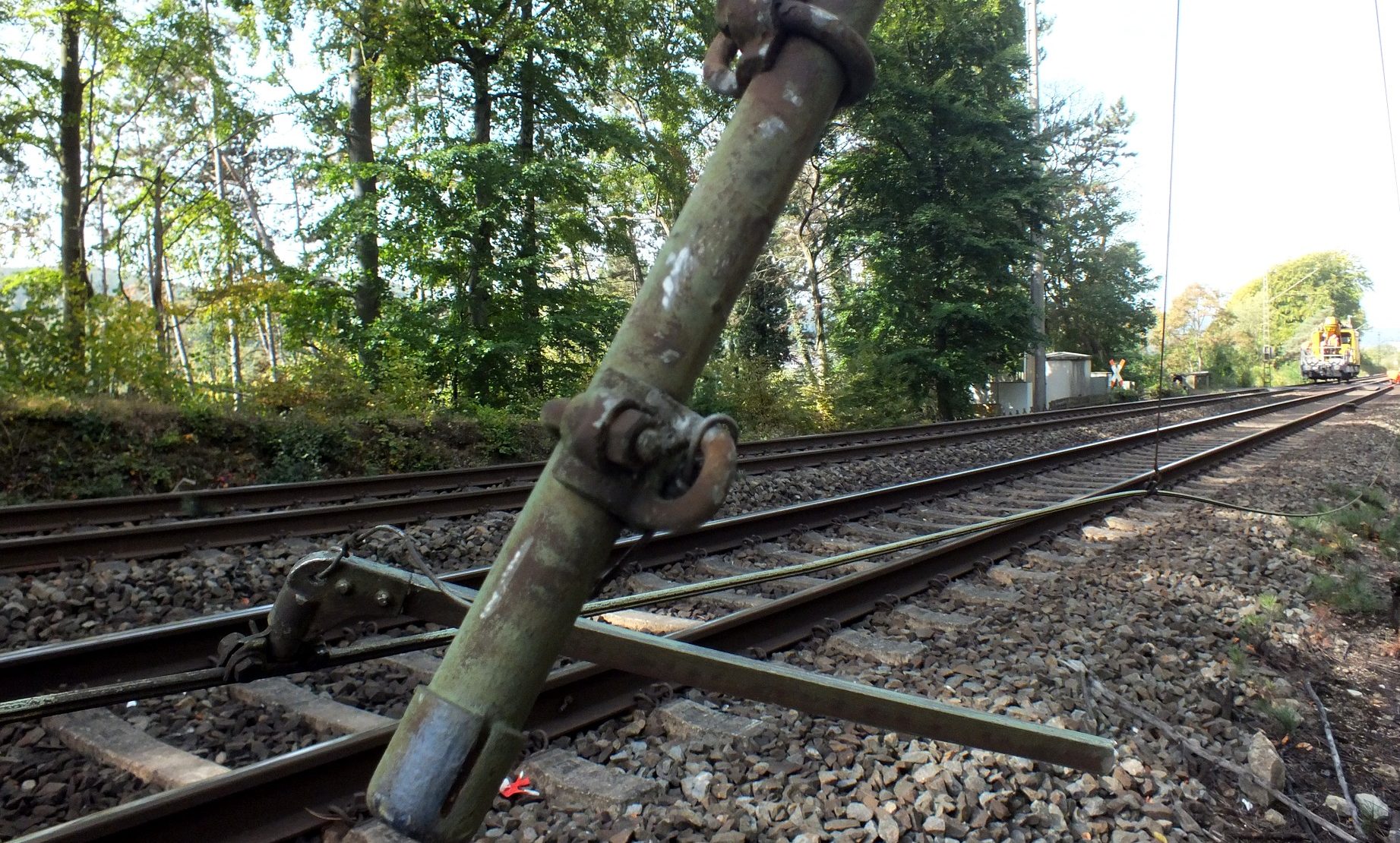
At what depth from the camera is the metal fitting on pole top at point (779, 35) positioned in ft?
2.90

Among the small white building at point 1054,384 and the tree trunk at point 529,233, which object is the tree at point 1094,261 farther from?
the tree trunk at point 529,233

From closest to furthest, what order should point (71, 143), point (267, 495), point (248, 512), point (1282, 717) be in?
point (1282, 717)
point (248, 512)
point (267, 495)
point (71, 143)

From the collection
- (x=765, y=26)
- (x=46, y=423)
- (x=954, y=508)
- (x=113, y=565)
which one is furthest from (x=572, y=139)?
(x=765, y=26)

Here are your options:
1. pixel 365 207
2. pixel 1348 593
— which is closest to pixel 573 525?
pixel 1348 593

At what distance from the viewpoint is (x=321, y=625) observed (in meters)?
1.73

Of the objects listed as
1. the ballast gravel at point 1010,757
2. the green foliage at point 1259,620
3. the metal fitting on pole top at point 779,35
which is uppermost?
the metal fitting on pole top at point 779,35

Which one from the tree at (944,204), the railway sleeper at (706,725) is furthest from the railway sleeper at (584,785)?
the tree at (944,204)

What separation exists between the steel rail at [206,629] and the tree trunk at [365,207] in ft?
30.8

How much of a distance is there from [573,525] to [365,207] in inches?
619

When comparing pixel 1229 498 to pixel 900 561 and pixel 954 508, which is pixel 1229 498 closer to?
pixel 954 508

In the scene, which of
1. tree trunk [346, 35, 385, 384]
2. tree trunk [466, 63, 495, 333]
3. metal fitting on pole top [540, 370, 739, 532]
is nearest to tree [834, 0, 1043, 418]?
tree trunk [466, 63, 495, 333]

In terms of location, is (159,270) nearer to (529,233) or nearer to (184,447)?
(529,233)

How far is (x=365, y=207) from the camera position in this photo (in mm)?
15023

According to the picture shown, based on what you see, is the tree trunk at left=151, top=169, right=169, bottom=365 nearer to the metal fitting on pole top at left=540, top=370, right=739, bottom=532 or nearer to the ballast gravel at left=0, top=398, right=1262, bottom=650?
the ballast gravel at left=0, top=398, right=1262, bottom=650
